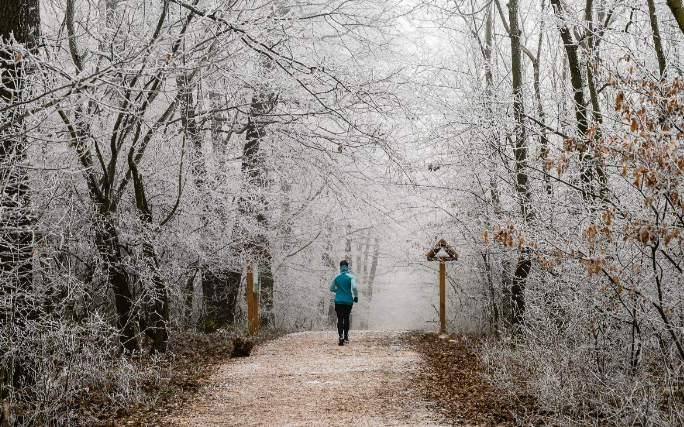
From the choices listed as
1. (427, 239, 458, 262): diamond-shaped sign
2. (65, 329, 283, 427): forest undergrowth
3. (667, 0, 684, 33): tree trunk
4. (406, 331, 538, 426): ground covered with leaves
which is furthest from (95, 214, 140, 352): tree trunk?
(667, 0, 684, 33): tree trunk

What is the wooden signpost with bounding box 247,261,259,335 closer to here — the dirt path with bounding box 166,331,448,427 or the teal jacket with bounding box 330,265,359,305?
the teal jacket with bounding box 330,265,359,305

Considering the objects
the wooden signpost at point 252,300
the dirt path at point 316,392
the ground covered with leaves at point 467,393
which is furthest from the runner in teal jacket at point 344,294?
the wooden signpost at point 252,300

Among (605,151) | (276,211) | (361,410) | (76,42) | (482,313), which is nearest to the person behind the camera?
(605,151)

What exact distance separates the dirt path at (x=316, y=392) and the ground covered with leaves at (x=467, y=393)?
0.21 meters

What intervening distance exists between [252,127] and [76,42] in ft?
17.8

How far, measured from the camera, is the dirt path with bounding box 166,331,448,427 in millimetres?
7121

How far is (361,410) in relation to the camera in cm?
744

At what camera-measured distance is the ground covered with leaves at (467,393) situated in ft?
22.8

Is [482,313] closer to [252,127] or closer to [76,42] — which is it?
[252,127]

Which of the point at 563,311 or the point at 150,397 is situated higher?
the point at 563,311

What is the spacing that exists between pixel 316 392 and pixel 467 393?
178 centimetres

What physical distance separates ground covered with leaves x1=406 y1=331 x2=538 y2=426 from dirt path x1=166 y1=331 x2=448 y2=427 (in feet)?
0.70

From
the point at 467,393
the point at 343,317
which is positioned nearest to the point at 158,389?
the point at 467,393

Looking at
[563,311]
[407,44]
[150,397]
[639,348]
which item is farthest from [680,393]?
[407,44]
